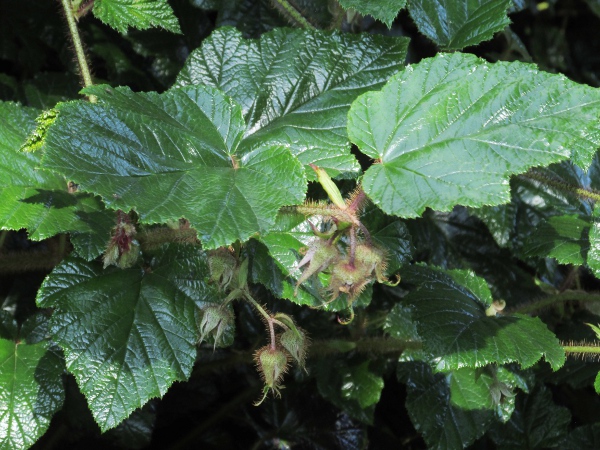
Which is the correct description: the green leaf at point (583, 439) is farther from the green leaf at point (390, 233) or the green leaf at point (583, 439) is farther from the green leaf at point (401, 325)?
the green leaf at point (390, 233)

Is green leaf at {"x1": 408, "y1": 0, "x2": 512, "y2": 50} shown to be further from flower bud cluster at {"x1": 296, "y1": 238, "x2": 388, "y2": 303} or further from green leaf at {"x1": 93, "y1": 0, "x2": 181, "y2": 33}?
flower bud cluster at {"x1": 296, "y1": 238, "x2": 388, "y2": 303}

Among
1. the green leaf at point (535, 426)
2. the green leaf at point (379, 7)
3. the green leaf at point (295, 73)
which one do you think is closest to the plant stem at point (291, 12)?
the green leaf at point (295, 73)

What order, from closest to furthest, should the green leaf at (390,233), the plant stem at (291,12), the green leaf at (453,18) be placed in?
the green leaf at (390,233) < the green leaf at (453,18) < the plant stem at (291,12)

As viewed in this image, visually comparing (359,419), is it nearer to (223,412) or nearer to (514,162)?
(223,412)

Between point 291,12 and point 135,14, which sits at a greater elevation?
point 135,14

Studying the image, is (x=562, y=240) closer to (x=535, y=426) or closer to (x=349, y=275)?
(x=535, y=426)

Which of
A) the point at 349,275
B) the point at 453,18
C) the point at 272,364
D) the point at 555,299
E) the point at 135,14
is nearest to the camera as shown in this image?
the point at 349,275

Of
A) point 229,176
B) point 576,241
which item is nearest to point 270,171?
point 229,176

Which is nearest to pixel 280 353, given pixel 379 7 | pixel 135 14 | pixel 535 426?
pixel 379 7
